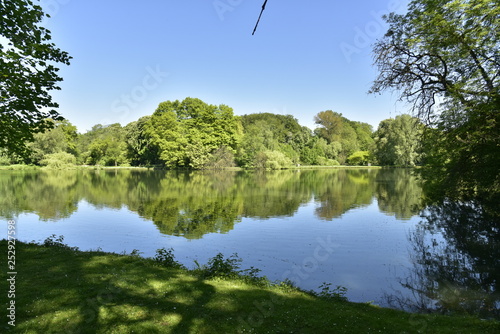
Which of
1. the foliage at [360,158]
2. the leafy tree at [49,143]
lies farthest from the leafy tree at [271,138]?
the leafy tree at [49,143]

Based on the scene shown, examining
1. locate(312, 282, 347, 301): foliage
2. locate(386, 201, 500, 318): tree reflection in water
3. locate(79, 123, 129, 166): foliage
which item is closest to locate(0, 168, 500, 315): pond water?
locate(386, 201, 500, 318): tree reflection in water

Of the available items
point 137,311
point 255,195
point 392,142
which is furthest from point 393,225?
point 392,142

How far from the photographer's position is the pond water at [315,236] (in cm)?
820

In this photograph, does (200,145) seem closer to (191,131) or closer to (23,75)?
(191,131)

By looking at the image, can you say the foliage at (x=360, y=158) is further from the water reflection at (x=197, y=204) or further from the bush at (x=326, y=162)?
the water reflection at (x=197, y=204)

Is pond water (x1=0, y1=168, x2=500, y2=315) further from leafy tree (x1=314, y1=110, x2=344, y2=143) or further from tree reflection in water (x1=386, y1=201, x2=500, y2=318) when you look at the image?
leafy tree (x1=314, y1=110, x2=344, y2=143)

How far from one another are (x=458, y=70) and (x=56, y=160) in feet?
217

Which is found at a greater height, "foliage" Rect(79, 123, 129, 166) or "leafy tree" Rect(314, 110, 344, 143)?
"leafy tree" Rect(314, 110, 344, 143)

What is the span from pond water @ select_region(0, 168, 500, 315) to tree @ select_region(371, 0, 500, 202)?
10.2 ft

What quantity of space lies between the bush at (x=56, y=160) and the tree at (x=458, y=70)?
63.8m

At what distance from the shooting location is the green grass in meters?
4.44

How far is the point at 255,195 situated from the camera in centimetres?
2539

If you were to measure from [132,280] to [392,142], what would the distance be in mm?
70945

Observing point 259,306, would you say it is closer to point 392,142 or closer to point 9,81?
point 9,81
